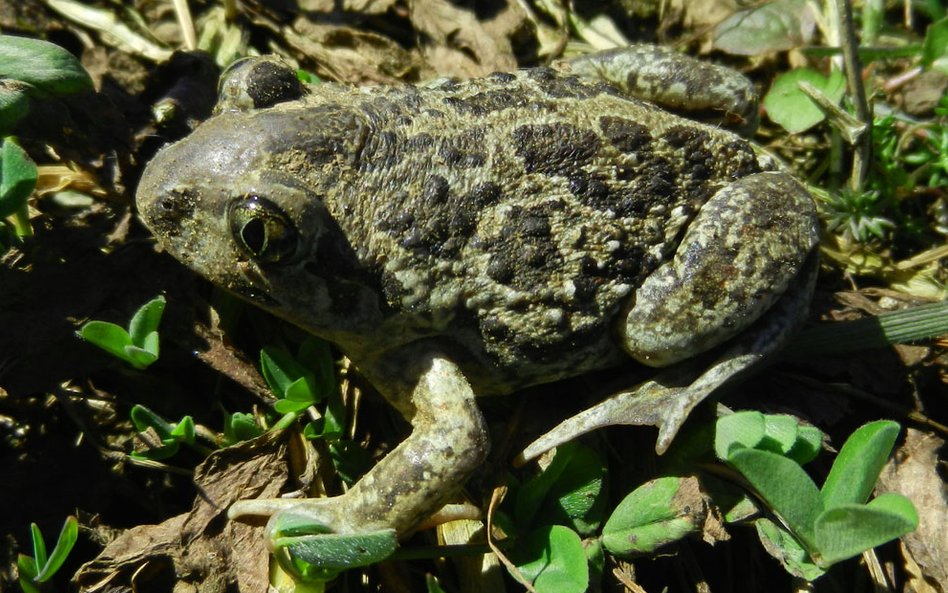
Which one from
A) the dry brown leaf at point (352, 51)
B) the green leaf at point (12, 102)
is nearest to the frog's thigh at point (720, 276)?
the dry brown leaf at point (352, 51)

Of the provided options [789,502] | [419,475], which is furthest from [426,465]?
[789,502]

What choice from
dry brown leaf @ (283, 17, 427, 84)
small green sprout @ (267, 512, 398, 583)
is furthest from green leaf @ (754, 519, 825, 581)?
dry brown leaf @ (283, 17, 427, 84)

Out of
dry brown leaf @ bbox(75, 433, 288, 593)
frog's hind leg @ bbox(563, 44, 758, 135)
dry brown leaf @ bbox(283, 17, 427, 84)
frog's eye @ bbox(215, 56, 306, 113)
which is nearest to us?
dry brown leaf @ bbox(75, 433, 288, 593)

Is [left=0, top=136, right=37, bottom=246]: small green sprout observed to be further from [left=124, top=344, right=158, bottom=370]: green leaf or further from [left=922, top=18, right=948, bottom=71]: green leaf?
[left=922, top=18, right=948, bottom=71]: green leaf

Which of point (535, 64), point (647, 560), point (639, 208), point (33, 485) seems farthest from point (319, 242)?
point (535, 64)

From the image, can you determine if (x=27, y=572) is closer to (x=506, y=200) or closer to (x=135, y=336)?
(x=135, y=336)

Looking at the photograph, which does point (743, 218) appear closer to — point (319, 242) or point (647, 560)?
point (647, 560)
